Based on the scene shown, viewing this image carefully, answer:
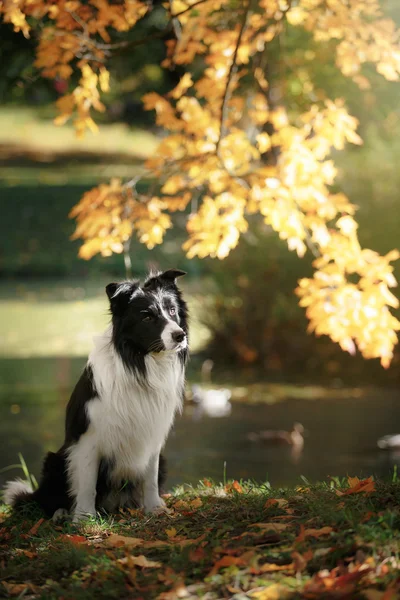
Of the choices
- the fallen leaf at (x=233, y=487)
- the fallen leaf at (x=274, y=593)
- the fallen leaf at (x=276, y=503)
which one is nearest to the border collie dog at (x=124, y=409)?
the fallen leaf at (x=233, y=487)

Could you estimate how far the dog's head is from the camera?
178 inches

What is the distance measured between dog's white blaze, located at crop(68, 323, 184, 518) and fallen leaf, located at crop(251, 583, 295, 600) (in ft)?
5.44

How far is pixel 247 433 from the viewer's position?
7.80 meters

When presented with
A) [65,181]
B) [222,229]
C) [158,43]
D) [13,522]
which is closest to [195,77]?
[158,43]

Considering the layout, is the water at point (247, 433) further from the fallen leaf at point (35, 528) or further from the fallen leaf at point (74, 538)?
the fallen leaf at point (74, 538)

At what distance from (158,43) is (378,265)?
733 centimetres

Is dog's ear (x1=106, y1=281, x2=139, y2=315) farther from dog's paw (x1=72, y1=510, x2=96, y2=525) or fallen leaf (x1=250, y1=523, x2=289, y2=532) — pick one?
fallen leaf (x1=250, y1=523, x2=289, y2=532)

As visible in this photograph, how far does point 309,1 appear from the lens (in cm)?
670

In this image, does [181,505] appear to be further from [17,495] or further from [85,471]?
[17,495]

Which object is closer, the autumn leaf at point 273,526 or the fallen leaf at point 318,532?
the fallen leaf at point 318,532

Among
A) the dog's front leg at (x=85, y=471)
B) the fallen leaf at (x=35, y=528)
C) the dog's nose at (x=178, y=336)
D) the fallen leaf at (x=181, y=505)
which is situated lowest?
the fallen leaf at (x=35, y=528)

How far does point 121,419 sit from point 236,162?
2.70 metres

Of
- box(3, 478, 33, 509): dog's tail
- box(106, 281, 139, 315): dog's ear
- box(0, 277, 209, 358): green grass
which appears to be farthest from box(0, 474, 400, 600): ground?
box(0, 277, 209, 358): green grass

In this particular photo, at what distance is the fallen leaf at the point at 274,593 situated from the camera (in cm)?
317
